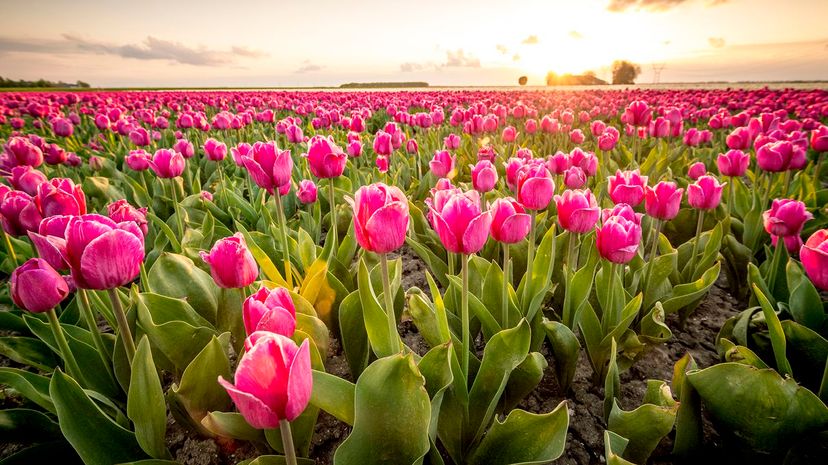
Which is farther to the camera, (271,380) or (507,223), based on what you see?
(507,223)

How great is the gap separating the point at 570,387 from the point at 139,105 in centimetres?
1367

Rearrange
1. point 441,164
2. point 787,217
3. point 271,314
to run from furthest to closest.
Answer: point 441,164 < point 787,217 < point 271,314

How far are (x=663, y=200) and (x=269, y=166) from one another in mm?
1981

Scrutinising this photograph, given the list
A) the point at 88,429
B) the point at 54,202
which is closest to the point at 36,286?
the point at 88,429

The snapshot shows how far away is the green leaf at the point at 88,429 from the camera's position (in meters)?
1.25

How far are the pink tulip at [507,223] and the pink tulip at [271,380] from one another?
0.99 metres

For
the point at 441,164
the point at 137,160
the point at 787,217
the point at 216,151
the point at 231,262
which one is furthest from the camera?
the point at 216,151

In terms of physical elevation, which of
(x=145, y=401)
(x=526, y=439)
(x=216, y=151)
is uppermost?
(x=216, y=151)

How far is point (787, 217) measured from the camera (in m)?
2.10

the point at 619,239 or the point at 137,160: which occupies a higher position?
the point at 137,160

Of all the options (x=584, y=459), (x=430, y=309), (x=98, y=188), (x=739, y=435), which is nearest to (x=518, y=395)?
(x=584, y=459)

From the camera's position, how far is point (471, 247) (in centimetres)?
136

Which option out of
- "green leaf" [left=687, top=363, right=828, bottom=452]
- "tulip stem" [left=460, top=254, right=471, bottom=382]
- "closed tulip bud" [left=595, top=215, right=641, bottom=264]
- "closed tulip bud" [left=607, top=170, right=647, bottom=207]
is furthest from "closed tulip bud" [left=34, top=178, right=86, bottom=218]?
"closed tulip bud" [left=607, top=170, right=647, bottom=207]

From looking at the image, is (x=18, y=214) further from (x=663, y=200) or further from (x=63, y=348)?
(x=663, y=200)
